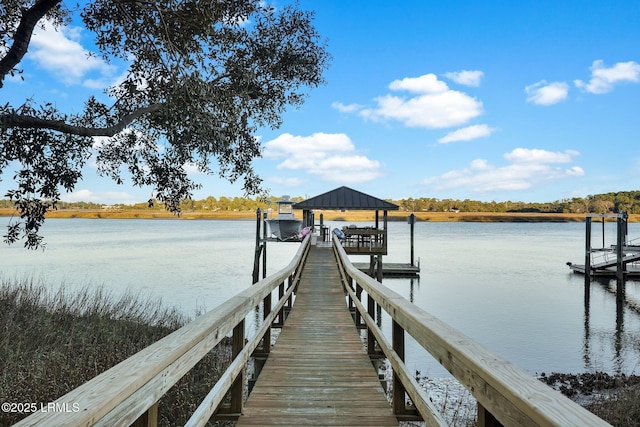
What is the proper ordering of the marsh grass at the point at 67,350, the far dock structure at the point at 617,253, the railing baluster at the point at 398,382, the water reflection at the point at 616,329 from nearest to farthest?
the railing baluster at the point at 398,382, the marsh grass at the point at 67,350, the water reflection at the point at 616,329, the far dock structure at the point at 617,253

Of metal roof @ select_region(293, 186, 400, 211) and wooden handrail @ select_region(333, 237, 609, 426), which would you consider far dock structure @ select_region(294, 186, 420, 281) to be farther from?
wooden handrail @ select_region(333, 237, 609, 426)

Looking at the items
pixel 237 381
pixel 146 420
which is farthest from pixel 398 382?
pixel 146 420

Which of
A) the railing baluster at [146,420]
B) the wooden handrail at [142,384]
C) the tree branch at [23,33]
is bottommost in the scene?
the railing baluster at [146,420]

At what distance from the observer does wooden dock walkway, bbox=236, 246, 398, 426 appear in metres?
3.37

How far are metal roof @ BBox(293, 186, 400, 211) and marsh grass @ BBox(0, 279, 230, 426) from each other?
10.4 metres

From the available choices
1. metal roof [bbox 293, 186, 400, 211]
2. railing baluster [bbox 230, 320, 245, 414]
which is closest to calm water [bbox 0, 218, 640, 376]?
metal roof [bbox 293, 186, 400, 211]

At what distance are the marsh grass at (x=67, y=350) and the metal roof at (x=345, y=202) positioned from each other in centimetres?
1040

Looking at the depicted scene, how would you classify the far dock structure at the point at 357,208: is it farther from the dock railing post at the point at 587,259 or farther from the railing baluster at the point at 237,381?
the railing baluster at the point at 237,381

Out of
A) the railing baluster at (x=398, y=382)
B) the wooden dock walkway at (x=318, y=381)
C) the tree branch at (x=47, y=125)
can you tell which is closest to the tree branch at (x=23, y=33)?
the tree branch at (x=47, y=125)

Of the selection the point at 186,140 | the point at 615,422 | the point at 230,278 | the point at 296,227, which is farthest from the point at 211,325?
the point at 230,278

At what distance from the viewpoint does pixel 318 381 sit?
4289 millimetres

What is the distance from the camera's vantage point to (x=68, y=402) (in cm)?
125

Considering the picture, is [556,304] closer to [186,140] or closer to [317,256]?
[317,256]

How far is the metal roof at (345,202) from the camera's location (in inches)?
862
